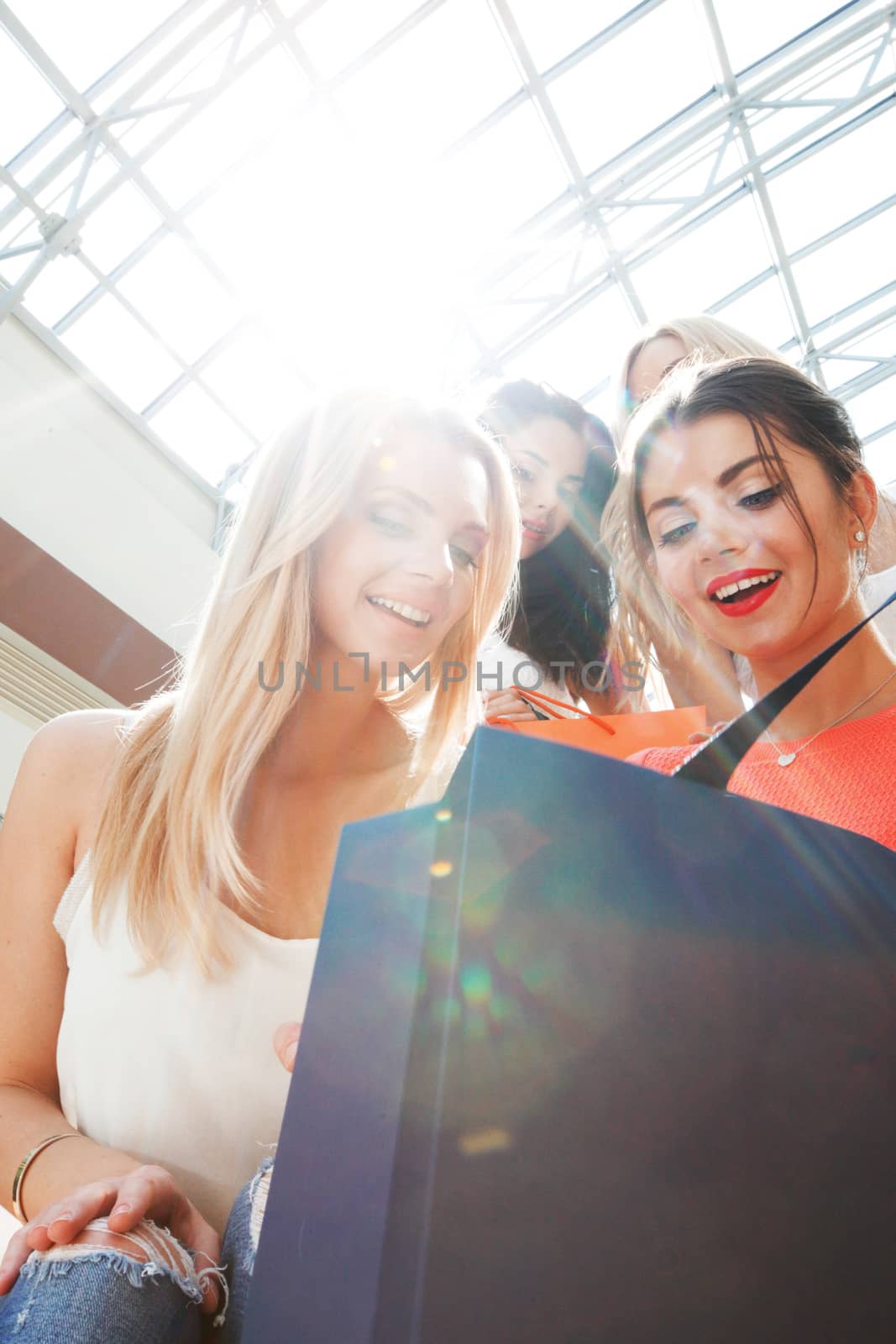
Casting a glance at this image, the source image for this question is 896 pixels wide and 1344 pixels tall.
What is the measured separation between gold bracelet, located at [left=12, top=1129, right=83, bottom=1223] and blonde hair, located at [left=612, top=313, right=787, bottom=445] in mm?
1555

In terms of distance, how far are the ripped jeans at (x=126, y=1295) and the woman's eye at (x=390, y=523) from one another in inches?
32.8

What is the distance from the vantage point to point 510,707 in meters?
1.45

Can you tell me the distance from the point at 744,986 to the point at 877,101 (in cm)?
816

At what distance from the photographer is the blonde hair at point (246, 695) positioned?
3.46 feet

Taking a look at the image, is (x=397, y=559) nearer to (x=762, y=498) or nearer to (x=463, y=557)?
(x=463, y=557)

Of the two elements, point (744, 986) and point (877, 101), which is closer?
point (744, 986)

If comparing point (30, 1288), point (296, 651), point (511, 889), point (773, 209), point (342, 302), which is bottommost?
point (773, 209)

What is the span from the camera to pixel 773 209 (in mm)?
7215

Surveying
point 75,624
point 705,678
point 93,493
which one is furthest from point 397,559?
point 93,493

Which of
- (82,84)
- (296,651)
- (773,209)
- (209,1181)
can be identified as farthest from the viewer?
(773,209)

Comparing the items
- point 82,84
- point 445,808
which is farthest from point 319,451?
point 82,84

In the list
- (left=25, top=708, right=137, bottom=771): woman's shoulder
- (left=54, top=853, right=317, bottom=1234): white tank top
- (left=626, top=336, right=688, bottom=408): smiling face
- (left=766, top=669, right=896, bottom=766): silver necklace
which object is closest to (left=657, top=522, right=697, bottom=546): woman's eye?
(left=766, top=669, right=896, bottom=766): silver necklace

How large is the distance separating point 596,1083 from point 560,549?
169 centimetres

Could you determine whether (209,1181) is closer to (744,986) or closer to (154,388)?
(744,986)
